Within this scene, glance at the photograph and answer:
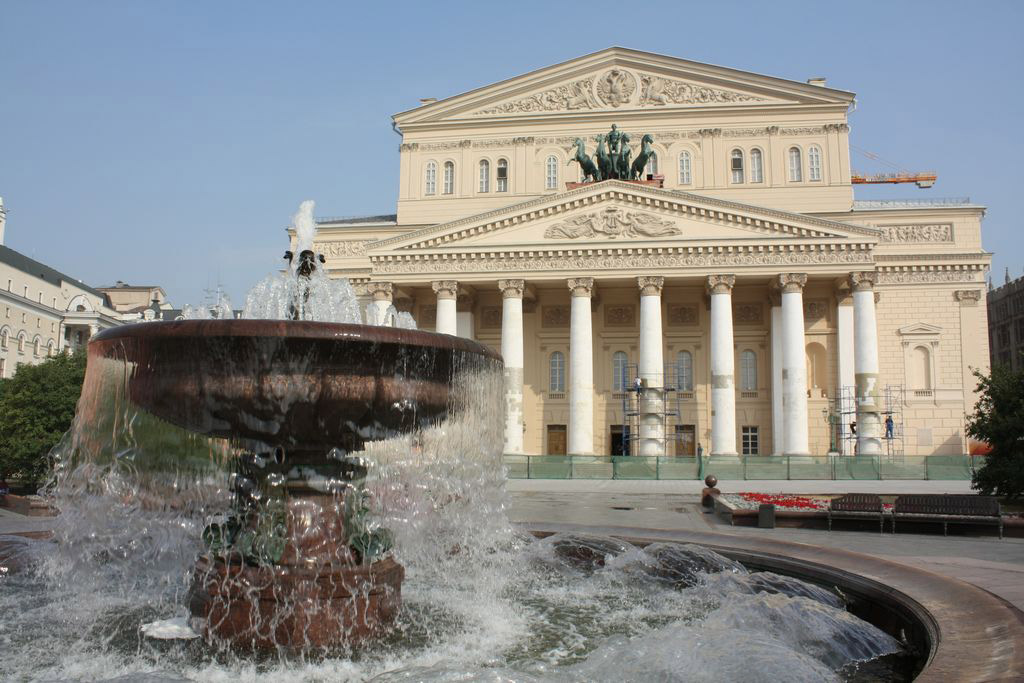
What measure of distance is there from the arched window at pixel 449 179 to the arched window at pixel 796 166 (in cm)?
1751

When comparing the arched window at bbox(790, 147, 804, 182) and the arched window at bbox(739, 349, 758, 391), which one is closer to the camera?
the arched window at bbox(739, 349, 758, 391)

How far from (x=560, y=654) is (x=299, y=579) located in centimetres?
180

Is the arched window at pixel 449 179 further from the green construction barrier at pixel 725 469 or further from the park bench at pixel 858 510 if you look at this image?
the park bench at pixel 858 510

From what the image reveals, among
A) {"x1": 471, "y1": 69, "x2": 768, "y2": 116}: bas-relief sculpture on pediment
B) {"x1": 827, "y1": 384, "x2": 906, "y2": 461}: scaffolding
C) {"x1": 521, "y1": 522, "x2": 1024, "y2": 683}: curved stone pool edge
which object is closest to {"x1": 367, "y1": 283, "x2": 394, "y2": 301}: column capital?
{"x1": 471, "y1": 69, "x2": 768, "y2": 116}: bas-relief sculpture on pediment

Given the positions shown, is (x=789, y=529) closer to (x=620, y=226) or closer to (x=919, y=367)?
(x=620, y=226)

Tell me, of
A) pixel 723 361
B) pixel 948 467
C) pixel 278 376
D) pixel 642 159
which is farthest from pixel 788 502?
pixel 642 159

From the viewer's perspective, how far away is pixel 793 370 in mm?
34719

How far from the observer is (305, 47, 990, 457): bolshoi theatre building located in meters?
35.5

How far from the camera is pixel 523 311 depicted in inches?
1617

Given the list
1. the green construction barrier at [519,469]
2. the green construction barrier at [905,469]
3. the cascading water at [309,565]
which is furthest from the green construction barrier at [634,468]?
the cascading water at [309,565]

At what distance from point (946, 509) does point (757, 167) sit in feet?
108

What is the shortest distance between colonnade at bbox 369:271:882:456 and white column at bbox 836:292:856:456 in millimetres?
44

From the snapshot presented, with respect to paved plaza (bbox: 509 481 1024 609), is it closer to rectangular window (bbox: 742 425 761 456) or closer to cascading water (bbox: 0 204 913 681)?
cascading water (bbox: 0 204 913 681)

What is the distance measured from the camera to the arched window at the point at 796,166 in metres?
42.9
